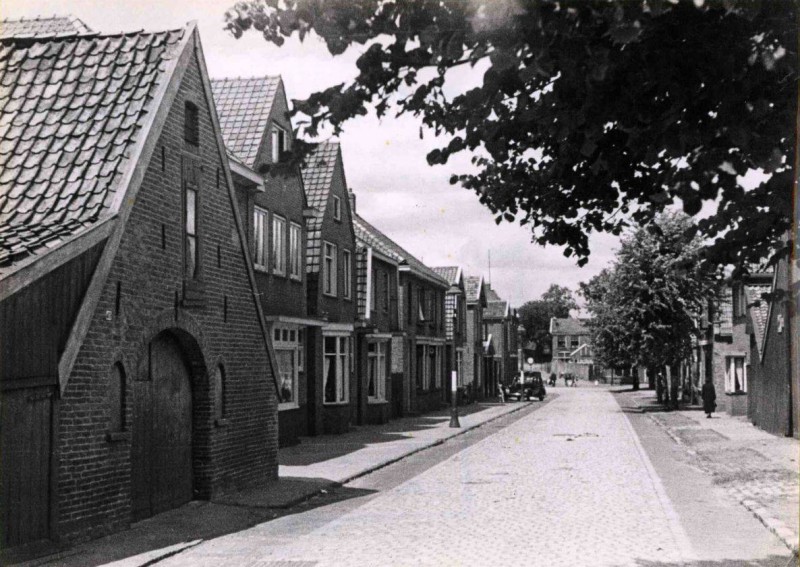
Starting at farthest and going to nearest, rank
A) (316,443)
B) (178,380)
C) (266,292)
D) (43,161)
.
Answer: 1. (316,443)
2. (266,292)
3. (178,380)
4. (43,161)

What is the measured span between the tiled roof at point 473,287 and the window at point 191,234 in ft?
164

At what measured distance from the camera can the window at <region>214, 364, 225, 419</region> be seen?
1477 cm

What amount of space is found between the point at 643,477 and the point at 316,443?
397 inches

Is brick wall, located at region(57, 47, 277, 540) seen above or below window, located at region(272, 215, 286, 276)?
below

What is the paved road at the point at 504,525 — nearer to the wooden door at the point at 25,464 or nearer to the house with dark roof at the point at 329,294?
the wooden door at the point at 25,464

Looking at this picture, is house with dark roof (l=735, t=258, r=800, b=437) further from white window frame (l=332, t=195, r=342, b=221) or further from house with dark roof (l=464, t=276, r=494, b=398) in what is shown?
house with dark roof (l=464, t=276, r=494, b=398)

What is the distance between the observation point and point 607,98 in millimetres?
6703

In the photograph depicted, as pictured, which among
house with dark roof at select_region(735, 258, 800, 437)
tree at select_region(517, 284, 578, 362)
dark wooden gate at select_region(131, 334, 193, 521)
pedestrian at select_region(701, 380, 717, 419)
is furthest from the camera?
tree at select_region(517, 284, 578, 362)

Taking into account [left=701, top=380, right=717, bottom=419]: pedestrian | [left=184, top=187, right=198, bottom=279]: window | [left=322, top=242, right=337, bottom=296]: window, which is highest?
[left=322, top=242, right=337, bottom=296]: window

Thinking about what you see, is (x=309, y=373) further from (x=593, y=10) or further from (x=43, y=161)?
(x=593, y=10)

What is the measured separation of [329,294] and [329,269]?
833mm

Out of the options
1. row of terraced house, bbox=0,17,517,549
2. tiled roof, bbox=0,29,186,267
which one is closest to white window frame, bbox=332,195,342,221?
row of terraced house, bbox=0,17,517,549

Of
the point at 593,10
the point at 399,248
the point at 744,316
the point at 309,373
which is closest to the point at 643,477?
the point at 309,373

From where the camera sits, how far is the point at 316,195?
2948 centimetres
